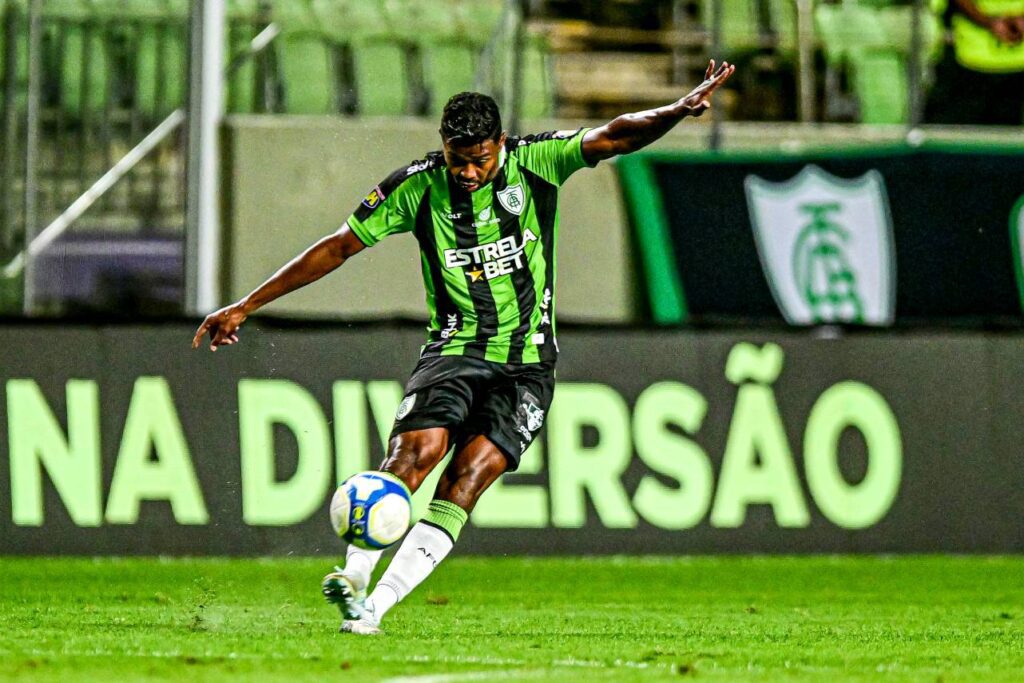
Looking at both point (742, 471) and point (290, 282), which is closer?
point (290, 282)

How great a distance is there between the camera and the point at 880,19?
696 inches

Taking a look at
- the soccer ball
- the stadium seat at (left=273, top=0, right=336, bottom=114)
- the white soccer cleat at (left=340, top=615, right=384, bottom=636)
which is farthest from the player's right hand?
the stadium seat at (left=273, top=0, right=336, bottom=114)

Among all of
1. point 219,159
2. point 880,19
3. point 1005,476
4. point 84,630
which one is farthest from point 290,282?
point 880,19

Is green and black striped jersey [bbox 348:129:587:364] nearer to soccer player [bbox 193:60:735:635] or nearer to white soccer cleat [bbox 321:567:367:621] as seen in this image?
soccer player [bbox 193:60:735:635]

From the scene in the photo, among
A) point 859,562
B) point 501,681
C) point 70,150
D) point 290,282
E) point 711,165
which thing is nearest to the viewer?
point 501,681

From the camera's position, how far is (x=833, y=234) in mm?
16594

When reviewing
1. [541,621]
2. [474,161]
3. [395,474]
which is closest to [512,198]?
[474,161]

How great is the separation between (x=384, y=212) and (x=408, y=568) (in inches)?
61.1

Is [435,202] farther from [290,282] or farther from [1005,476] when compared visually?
[1005,476]

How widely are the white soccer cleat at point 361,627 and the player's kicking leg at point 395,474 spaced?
21 mm

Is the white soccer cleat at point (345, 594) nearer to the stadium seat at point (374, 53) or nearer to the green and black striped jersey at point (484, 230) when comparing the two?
the green and black striped jersey at point (484, 230)

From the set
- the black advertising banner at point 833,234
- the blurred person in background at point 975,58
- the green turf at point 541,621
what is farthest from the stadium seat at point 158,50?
the blurred person in background at point 975,58

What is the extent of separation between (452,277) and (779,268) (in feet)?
29.6

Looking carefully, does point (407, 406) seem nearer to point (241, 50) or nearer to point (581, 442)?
point (581, 442)
